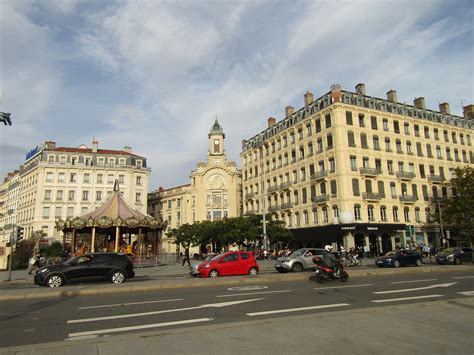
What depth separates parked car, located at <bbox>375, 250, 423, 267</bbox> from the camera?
26406mm

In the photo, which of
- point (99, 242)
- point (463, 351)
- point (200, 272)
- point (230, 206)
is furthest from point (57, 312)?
point (230, 206)

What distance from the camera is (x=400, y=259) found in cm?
2666

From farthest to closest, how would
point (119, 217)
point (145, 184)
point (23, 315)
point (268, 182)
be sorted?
point (145, 184) → point (268, 182) → point (119, 217) → point (23, 315)

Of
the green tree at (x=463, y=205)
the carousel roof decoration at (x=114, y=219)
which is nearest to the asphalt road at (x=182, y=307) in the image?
the carousel roof decoration at (x=114, y=219)

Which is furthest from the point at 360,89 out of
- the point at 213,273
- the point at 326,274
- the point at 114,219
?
the point at 326,274

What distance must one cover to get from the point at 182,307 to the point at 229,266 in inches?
444

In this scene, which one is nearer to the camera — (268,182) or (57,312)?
(57,312)

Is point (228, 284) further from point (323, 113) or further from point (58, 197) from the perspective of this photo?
point (58, 197)

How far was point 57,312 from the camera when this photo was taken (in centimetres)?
1008

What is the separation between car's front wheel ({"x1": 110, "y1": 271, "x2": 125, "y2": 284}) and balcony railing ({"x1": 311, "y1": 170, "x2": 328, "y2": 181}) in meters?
31.1

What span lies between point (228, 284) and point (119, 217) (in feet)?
61.0

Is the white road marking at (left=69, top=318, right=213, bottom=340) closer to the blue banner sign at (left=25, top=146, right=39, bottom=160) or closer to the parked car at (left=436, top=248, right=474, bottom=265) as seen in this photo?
the parked car at (left=436, top=248, right=474, bottom=265)

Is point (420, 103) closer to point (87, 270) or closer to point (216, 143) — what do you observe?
point (216, 143)

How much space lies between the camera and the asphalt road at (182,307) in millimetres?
7977
